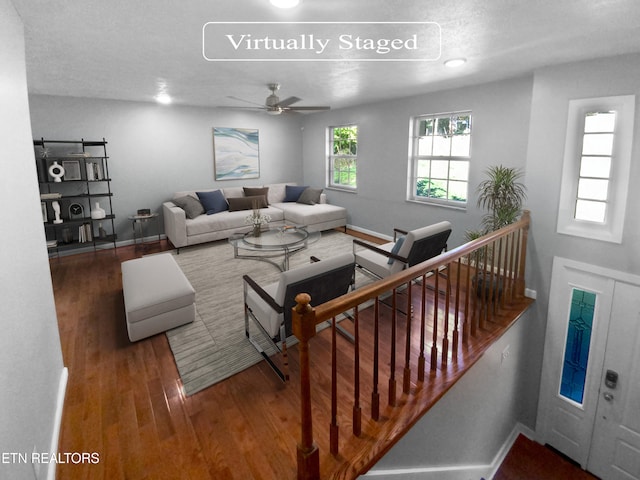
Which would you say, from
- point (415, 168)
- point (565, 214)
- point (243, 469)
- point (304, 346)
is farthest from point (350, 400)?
point (415, 168)

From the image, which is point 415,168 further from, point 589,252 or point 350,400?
point 350,400

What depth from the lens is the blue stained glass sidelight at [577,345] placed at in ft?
11.3

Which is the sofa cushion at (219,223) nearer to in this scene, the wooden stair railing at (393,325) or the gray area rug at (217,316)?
the gray area rug at (217,316)

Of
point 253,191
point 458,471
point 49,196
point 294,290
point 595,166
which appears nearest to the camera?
point 294,290

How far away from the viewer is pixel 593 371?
346 centimetres

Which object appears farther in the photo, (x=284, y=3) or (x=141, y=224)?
(x=141, y=224)

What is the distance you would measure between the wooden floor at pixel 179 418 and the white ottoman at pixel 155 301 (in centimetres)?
14

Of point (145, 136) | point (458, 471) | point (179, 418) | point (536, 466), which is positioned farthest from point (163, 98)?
point (536, 466)

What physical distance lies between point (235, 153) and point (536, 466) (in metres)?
6.71

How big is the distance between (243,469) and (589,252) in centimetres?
356

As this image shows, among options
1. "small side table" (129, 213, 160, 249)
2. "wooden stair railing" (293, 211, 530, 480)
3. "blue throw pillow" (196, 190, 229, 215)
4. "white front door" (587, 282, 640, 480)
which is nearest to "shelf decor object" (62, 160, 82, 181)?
"small side table" (129, 213, 160, 249)

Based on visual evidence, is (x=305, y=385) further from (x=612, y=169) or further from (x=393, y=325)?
(x=612, y=169)

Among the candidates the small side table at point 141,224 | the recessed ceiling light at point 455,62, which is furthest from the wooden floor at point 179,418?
the small side table at point 141,224

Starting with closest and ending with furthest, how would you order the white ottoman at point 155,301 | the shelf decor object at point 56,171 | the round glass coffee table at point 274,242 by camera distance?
the white ottoman at point 155,301, the round glass coffee table at point 274,242, the shelf decor object at point 56,171
